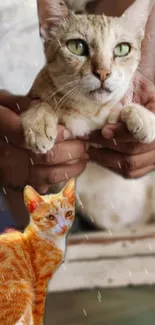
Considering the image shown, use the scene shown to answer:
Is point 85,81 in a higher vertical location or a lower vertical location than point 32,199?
higher

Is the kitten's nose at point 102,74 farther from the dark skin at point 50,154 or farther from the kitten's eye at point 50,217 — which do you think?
the kitten's eye at point 50,217

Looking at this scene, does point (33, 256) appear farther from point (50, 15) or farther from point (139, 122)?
point (50, 15)

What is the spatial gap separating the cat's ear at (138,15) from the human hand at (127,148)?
7cm

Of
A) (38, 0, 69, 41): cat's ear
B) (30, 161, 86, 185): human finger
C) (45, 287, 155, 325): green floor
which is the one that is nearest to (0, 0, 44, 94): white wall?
(38, 0, 69, 41): cat's ear

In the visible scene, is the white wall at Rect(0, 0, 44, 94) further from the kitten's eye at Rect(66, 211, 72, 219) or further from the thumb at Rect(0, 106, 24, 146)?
the kitten's eye at Rect(66, 211, 72, 219)

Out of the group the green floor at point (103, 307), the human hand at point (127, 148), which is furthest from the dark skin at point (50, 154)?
the green floor at point (103, 307)

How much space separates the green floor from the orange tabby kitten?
0.03m

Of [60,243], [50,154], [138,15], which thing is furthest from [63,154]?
[138,15]

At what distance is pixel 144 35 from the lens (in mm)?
766

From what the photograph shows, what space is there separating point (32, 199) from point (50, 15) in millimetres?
258

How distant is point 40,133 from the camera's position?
2.34ft

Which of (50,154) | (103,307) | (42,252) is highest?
(50,154)

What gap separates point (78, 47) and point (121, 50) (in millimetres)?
61

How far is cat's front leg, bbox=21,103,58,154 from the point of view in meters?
0.71
